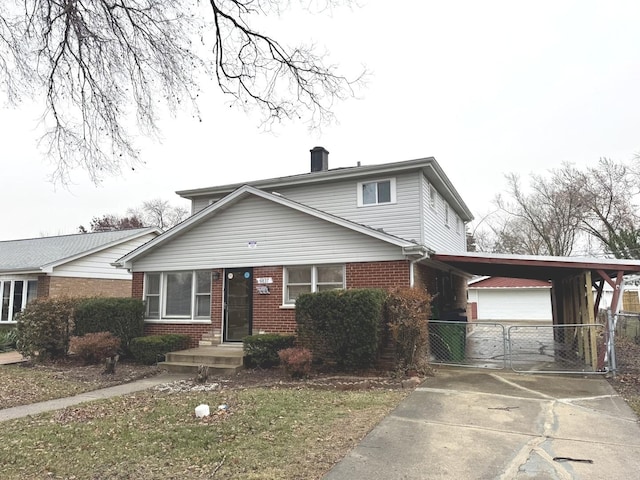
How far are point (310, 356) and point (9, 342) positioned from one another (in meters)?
12.6

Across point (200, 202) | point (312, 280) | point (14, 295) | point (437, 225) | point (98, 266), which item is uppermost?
point (200, 202)

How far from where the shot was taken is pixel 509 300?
2991cm

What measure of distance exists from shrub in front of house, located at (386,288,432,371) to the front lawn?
194 centimetres

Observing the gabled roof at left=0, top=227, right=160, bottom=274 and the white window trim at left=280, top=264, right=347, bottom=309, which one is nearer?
the white window trim at left=280, top=264, right=347, bottom=309

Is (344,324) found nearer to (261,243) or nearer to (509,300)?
(261,243)

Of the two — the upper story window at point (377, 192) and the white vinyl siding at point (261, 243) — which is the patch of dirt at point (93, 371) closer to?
the white vinyl siding at point (261, 243)

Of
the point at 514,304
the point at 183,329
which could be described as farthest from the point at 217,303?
the point at 514,304

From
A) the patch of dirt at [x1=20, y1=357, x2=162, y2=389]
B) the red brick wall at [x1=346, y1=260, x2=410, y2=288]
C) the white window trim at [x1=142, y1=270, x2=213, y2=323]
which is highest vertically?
the red brick wall at [x1=346, y1=260, x2=410, y2=288]

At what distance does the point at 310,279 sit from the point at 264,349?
2257 millimetres

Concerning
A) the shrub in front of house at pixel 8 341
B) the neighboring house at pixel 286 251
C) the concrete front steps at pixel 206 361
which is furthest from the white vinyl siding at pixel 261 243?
the shrub in front of house at pixel 8 341

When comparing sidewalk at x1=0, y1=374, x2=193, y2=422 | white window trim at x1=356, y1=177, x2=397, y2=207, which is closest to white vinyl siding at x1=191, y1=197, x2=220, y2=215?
white window trim at x1=356, y1=177, x2=397, y2=207

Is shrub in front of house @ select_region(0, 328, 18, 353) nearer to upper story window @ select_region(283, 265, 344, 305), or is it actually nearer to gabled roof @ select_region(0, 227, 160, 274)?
gabled roof @ select_region(0, 227, 160, 274)

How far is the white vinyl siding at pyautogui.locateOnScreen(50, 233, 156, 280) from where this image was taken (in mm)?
17578

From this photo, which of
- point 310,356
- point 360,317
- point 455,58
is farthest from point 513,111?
point 310,356
